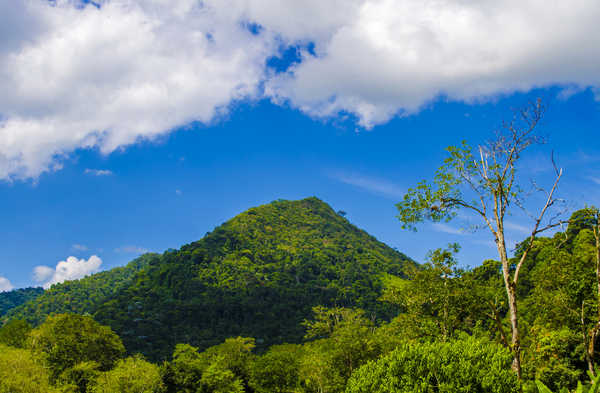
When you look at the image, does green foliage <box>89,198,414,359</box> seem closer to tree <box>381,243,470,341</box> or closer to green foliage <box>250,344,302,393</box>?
green foliage <box>250,344,302,393</box>

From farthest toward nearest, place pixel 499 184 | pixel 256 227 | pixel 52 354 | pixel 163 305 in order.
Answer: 1. pixel 256 227
2. pixel 163 305
3. pixel 52 354
4. pixel 499 184

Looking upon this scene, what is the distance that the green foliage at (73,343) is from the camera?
4454 centimetres

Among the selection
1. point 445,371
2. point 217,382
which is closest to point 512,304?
point 445,371

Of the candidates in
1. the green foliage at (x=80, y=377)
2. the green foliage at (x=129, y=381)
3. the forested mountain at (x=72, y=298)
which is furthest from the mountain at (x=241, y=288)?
the green foliage at (x=129, y=381)

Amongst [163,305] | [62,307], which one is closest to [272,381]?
[163,305]

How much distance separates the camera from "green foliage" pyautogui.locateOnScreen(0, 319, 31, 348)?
5059cm

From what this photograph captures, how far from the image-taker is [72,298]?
117 m

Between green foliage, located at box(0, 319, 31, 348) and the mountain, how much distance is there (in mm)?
30415

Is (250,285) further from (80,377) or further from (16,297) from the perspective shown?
(16,297)

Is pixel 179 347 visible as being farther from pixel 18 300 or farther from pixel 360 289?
pixel 18 300

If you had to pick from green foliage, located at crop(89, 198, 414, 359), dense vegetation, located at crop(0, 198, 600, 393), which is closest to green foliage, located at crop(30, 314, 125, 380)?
dense vegetation, located at crop(0, 198, 600, 393)

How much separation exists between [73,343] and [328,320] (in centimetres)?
3173

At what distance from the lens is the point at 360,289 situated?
12406cm

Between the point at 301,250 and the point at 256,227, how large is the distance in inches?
942
